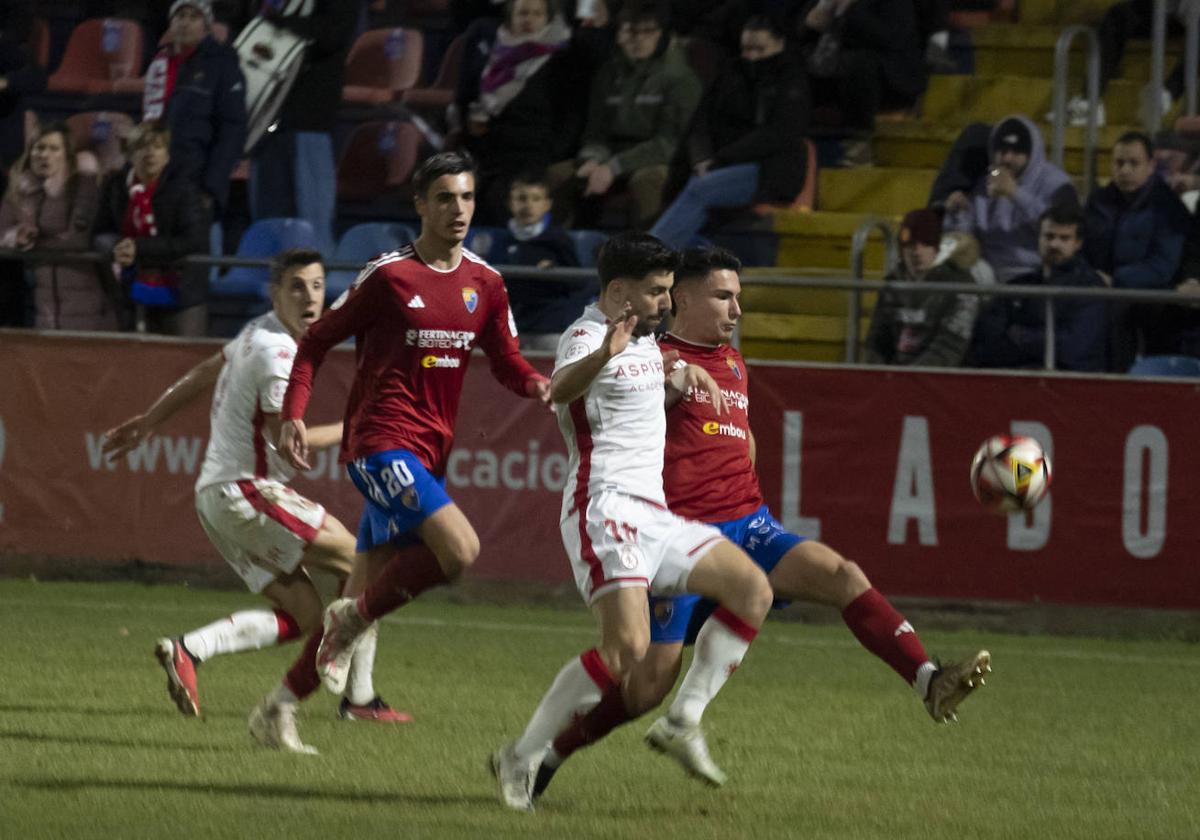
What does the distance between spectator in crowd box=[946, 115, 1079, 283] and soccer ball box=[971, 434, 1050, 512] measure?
14.7ft

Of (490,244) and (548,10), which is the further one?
(548,10)

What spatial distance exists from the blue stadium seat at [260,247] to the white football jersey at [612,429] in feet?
27.1

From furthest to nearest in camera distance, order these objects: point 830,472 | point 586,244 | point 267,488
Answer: point 586,244 < point 830,472 < point 267,488

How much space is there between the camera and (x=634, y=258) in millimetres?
6410

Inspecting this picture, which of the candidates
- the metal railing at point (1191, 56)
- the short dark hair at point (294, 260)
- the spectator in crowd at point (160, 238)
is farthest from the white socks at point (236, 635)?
the metal railing at point (1191, 56)

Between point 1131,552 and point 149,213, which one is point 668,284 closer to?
point 1131,552

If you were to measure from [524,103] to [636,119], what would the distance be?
93 cm

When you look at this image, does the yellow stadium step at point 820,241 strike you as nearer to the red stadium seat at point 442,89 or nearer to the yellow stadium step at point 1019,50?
the yellow stadium step at point 1019,50

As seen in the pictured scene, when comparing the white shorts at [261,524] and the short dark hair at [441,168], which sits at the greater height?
the short dark hair at [441,168]

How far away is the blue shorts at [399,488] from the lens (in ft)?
24.1

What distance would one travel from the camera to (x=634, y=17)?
14.5 meters

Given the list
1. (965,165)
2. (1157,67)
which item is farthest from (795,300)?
(1157,67)

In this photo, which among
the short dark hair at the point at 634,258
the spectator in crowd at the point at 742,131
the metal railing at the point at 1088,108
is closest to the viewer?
the short dark hair at the point at 634,258

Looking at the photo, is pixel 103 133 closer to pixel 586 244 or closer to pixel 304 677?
pixel 586 244
